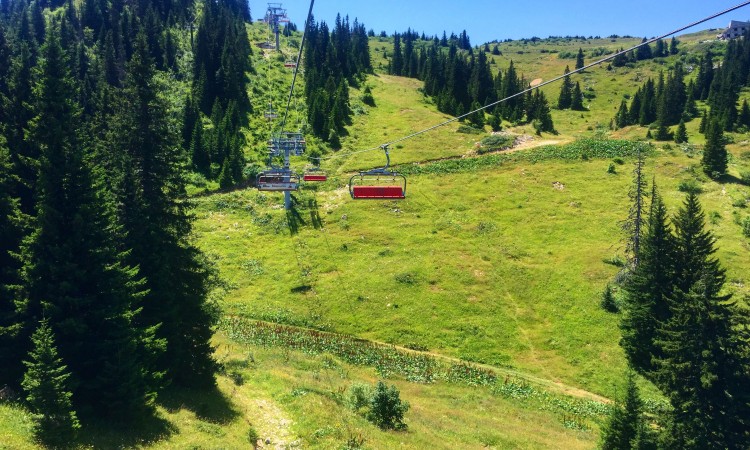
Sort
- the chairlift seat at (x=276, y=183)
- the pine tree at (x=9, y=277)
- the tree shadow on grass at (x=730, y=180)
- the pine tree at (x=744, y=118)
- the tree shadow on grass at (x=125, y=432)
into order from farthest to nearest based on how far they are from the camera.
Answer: the pine tree at (x=744, y=118) < the tree shadow on grass at (x=730, y=180) < the chairlift seat at (x=276, y=183) < the pine tree at (x=9, y=277) < the tree shadow on grass at (x=125, y=432)

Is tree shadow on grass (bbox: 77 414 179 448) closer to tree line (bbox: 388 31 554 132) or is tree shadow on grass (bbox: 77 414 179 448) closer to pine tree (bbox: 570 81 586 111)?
tree line (bbox: 388 31 554 132)

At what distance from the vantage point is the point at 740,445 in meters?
24.0

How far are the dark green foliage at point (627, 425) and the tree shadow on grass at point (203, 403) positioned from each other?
1792cm

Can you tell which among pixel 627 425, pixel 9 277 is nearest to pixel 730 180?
pixel 627 425

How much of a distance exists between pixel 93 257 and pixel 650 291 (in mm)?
36113

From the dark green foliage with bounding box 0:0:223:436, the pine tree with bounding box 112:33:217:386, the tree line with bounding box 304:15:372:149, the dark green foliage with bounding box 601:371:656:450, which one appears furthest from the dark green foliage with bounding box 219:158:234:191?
the dark green foliage with bounding box 601:371:656:450

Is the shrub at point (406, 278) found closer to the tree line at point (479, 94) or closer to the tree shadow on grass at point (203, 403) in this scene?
the tree shadow on grass at point (203, 403)

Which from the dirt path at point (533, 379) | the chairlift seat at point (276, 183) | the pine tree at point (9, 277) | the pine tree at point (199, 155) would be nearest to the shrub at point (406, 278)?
the dirt path at point (533, 379)

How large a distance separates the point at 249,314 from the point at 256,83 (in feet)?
259

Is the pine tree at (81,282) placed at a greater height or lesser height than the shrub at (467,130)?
lesser

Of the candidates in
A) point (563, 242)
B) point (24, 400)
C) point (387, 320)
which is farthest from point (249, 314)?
point (563, 242)

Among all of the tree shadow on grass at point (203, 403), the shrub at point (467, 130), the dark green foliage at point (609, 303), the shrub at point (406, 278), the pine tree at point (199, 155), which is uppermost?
the shrub at point (467, 130)

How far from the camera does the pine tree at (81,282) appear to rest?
17953 mm

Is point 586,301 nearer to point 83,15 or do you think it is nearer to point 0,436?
point 0,436
